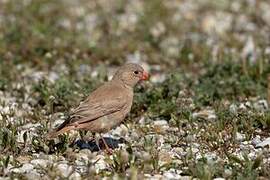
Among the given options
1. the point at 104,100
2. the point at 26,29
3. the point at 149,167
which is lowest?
the point at 149,167

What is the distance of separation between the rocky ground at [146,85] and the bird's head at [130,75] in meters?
0.56

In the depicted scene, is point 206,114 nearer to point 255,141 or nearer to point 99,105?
point 255,141

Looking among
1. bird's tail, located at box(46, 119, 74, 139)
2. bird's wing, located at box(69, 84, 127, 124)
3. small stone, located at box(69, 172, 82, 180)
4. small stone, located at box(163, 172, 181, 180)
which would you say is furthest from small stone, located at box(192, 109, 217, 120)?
small stone, located at box(69, 172, 82, 180)

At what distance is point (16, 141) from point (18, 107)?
1817 mm

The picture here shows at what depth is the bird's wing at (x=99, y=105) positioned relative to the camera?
8609 mm

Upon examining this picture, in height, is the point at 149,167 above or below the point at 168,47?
below

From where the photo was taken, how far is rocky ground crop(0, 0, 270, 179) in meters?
7.87

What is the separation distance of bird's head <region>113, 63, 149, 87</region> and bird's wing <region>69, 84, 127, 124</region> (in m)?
0.46

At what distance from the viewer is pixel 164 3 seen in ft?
53.7

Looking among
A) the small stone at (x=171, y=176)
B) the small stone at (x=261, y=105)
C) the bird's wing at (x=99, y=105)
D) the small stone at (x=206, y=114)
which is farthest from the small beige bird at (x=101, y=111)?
the small stone at (x=261, y=105)

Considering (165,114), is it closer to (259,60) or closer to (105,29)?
(259,60)

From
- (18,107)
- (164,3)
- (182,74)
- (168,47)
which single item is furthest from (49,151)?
(164,3)

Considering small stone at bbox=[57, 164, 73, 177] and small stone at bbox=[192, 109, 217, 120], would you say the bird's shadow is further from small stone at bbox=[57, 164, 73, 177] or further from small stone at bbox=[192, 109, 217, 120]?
small stone at bbox=[192, 109, 217, 120]

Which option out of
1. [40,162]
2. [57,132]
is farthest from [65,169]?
[57,132]
